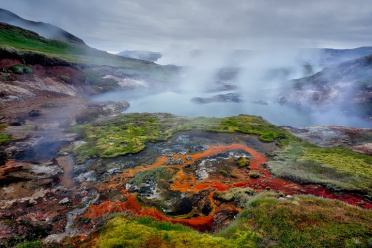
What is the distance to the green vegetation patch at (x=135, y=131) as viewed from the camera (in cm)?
2672

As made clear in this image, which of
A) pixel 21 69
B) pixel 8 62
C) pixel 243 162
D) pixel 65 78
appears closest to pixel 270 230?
pixel 243 162

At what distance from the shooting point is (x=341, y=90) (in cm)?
7756

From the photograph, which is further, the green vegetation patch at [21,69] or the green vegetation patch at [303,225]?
the green vegetation patch at [21,69]

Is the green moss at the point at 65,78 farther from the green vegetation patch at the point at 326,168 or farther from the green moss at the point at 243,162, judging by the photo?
the green vegetation patch at the point at 326,168

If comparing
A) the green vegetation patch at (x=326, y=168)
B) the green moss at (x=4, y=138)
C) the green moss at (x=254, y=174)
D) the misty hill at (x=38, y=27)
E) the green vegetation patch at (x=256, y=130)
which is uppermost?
the misty hill at (x=38, y=27)

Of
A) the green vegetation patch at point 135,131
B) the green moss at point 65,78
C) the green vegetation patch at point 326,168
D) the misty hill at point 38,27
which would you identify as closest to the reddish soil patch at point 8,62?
the green moss at point 65,78

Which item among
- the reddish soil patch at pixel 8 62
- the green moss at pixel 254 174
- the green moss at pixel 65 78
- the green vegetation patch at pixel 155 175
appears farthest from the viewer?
the green moss at pixel 65 78

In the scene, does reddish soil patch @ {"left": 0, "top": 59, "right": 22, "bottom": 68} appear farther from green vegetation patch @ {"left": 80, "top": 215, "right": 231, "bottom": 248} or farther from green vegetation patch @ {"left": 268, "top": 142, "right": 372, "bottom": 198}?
green vegetation patch @ {"left": 268, "top": 142, "right": 372, "bottom": 198}

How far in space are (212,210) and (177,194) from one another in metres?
3.64

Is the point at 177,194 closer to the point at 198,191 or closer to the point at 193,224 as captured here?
the point at 198,191

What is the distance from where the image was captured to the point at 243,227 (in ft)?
32.5

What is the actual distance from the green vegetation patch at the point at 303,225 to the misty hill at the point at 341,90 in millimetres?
74811

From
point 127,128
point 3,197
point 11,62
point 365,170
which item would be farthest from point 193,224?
point 11,62

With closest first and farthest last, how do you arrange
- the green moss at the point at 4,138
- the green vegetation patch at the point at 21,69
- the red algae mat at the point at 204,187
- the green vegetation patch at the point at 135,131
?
the red algae mat at the point at 204,187 → the green moss at the point at 4,138 → the green vegetation patch at the point at 135,131 → the green vegetation patch at the point at 21,69
